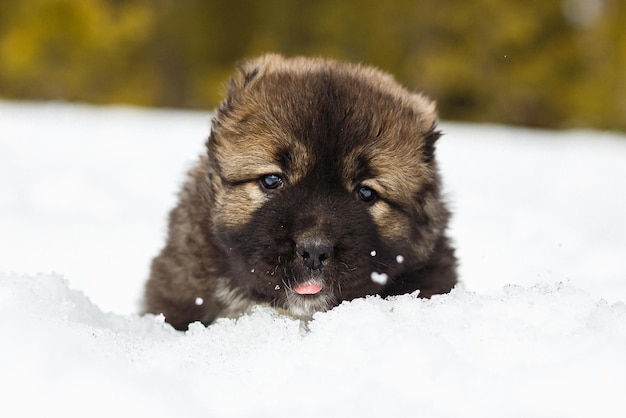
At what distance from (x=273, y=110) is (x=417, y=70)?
14130 mm

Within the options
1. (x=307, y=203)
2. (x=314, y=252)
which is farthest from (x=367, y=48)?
(x=314, y=252)

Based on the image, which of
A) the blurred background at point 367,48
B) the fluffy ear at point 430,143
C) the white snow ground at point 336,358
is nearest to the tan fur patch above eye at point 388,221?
the fluffy ear at point 430,143

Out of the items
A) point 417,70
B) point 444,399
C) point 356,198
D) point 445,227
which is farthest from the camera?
point 417,70

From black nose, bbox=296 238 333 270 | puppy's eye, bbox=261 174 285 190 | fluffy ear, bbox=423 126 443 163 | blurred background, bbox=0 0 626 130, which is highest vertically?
fluffy ear, bbox=423 126 443 163

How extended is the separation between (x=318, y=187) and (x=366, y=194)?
0.64 ft

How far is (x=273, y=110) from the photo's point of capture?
2.89m

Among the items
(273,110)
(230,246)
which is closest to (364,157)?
(273,110)

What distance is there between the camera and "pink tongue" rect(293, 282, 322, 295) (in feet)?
8.66

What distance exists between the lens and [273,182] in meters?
2.80

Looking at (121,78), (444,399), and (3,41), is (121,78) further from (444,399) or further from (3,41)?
(444,399)

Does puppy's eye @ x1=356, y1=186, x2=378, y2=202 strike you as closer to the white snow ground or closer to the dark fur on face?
the dark fur on face

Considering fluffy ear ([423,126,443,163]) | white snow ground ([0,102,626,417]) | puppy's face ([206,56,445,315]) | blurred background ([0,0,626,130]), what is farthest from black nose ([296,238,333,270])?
blurred background ([0,0,626,130])

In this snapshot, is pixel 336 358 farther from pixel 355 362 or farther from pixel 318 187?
pixel 318 187

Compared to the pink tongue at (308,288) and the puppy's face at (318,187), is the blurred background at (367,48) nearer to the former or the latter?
the puppy's face at (318,187)
